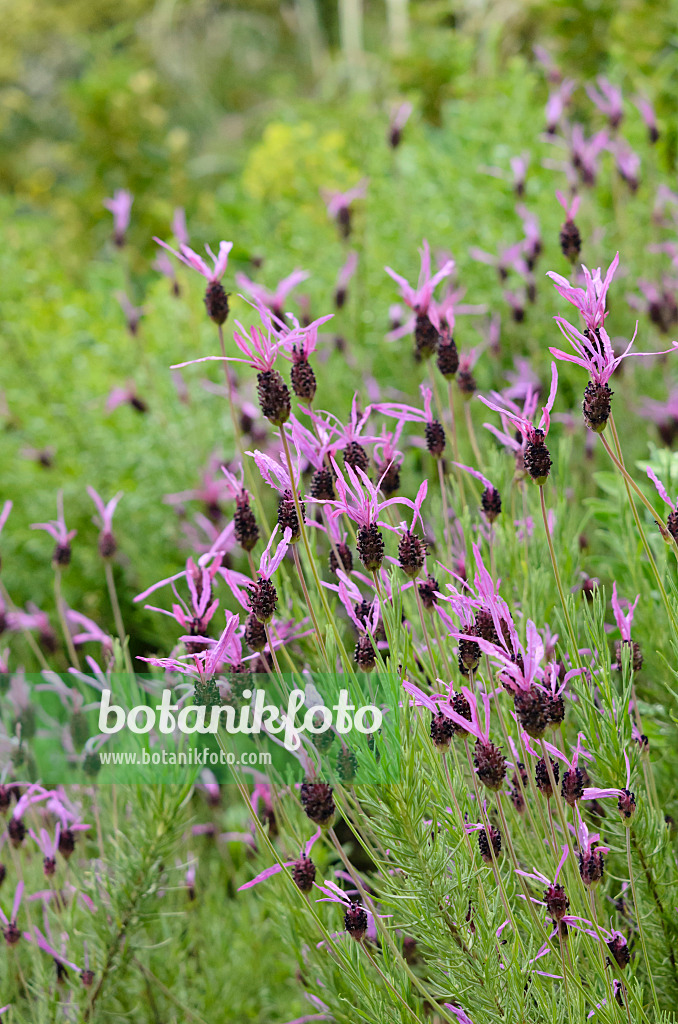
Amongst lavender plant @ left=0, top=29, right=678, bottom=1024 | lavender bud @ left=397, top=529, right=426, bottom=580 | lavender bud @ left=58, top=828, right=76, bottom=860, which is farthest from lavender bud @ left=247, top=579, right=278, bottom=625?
lavender bud @ left=58, top=828, right=76, bottom=860

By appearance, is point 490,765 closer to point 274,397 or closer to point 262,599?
point 262,599

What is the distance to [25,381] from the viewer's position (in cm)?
212

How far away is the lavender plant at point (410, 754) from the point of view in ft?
2.11

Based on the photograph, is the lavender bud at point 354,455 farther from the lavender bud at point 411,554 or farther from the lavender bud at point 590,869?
the lavender bud at point 590,869

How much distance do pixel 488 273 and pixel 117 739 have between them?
1465mm

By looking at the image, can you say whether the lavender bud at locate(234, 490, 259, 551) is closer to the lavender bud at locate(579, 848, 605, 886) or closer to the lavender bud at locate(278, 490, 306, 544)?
the lavender bud at locate(278, 490, 306, 544)

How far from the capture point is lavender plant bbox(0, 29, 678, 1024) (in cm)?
64

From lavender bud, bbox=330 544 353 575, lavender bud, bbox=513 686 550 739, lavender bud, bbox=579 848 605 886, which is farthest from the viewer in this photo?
lavender bud, bbox=330 544 353 575

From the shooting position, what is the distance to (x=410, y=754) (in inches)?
24.5

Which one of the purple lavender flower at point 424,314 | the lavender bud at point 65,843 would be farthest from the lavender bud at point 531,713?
the lavender bud at point 65,843

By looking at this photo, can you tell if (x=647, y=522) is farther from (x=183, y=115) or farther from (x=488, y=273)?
(x=183, y=115)

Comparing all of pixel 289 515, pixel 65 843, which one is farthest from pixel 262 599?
pixel 65 843

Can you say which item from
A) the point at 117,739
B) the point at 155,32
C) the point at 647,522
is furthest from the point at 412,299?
the point at 155,32

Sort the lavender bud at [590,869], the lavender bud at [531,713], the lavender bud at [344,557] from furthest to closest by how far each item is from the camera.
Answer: the lavender bud at [344,557], the lavender bud at [590,869], the lavender bud at [531,713]
